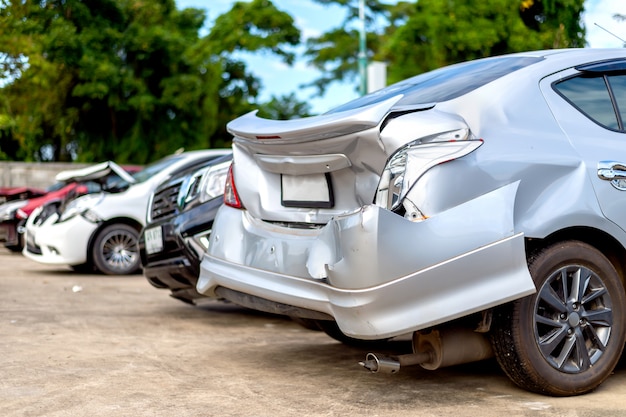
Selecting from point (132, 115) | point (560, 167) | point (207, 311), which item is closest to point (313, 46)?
point (132, 115)

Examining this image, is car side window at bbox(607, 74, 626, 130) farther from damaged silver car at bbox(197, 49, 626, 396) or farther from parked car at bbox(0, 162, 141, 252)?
parked car at bbox(0, 162, 141, 252)

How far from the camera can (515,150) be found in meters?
4.05

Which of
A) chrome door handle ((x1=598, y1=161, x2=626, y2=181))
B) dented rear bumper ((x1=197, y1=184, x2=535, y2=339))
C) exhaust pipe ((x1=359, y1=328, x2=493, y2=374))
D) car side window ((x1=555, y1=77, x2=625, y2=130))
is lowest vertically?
exhaust pipe ((x1=359, y1=328, x2=493, y2=374))

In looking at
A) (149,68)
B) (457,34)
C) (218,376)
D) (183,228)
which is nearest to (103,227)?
(183,228)

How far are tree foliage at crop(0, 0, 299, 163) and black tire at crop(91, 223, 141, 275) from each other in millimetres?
11200

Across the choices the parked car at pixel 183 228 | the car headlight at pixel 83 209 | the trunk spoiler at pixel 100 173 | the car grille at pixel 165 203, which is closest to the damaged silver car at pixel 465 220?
the parked car at pixel 183 228

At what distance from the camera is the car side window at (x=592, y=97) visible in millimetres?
4410

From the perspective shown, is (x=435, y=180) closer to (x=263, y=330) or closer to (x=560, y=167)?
(x=560, y=167)

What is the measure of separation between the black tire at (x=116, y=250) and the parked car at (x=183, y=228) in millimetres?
3482

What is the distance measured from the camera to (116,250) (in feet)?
35.1

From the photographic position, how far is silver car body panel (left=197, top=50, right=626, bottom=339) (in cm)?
380

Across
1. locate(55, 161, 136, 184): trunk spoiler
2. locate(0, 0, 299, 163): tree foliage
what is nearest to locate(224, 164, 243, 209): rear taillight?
locate(55, 161, 136, 184): trunk spoiler

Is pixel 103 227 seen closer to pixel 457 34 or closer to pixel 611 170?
pixel 611 170

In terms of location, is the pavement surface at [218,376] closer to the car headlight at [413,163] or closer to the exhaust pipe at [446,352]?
the exhaust pipe at [446,352]
